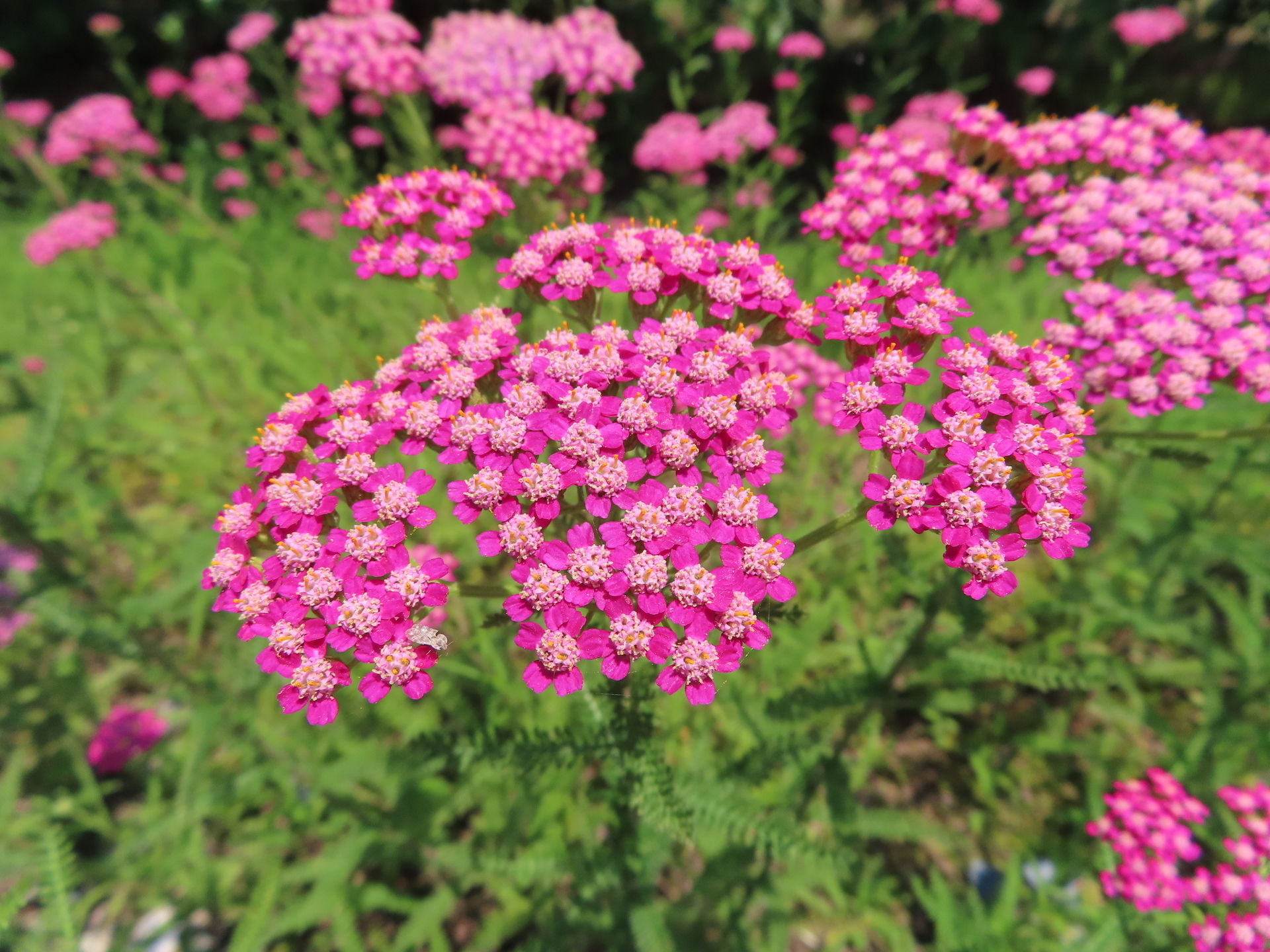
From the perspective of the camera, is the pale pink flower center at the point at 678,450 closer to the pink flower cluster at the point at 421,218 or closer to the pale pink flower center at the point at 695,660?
the pale pink flower center at the point at 695,660

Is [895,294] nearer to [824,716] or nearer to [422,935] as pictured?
[824,716]

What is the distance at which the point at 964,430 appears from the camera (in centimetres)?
200

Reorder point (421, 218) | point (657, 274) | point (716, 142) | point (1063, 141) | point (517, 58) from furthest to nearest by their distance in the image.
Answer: point (716, 142) < point (517, 58) < point (1063, 141) < point (421, 218) < point (657, 274)

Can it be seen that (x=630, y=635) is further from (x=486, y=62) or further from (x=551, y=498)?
(x=486, y=62)

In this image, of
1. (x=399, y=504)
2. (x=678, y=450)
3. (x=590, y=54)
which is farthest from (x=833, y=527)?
(x=590, y=54)

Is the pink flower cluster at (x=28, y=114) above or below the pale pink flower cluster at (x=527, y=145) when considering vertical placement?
below

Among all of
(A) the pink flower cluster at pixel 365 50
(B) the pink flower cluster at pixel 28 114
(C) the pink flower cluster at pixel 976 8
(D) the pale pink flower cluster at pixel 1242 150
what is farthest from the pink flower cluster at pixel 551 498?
(B) the pink flower cluster at pixel 28 114

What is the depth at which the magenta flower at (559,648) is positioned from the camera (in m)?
1.74

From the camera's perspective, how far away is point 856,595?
4348mm

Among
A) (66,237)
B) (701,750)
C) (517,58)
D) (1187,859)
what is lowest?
(701,750)

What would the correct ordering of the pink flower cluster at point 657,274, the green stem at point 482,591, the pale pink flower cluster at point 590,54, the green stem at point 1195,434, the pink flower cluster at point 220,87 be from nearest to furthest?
the green stem at point 482,591 < the pink flower cluster at point 657,274 < the green stem at point 1195,434 < the pale pink flower cluster at point 590,54 < the pink flower cluster at point 220,87

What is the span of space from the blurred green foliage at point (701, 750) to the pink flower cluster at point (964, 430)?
66 cm

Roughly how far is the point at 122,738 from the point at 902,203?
545cm

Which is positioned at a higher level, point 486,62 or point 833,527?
point 486,62
